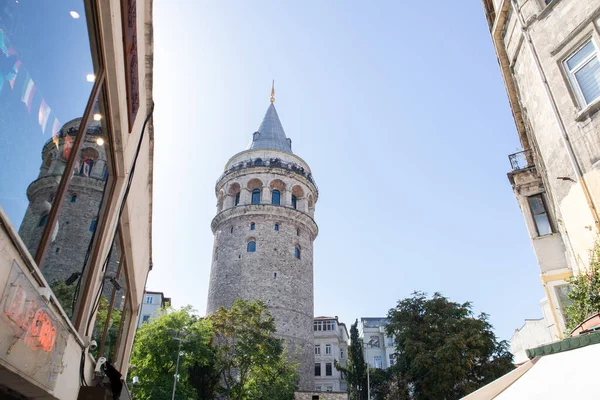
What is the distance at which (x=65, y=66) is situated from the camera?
3.06 metres

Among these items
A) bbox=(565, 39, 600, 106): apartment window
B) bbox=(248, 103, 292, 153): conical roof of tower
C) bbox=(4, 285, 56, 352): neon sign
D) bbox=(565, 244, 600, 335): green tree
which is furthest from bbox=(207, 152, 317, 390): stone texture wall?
bbox=(4, 285, 56, 352): neon sign

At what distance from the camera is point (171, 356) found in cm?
2267

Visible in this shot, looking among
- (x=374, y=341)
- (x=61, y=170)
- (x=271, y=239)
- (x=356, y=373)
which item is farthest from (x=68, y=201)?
(x=374, y=341)

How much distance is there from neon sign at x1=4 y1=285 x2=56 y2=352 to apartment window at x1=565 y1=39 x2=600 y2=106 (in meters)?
8.70

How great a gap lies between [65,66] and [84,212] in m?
1.60

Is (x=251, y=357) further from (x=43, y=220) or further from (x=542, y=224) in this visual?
(x=43, y=220)

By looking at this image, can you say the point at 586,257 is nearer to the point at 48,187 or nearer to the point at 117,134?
the point at 117,134

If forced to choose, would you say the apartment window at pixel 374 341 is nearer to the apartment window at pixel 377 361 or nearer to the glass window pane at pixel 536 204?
the apartment window at pixel 377 361

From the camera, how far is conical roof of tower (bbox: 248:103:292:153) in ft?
126

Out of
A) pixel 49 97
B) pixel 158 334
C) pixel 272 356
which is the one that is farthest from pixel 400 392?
pixel 49 97

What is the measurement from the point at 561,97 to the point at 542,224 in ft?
17.1

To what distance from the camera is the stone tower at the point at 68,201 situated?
272 cm

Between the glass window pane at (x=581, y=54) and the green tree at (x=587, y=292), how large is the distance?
3478 millimetres

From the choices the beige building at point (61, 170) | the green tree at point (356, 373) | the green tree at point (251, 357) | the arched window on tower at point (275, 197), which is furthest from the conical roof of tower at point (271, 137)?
the beige building at point (61, 170)
